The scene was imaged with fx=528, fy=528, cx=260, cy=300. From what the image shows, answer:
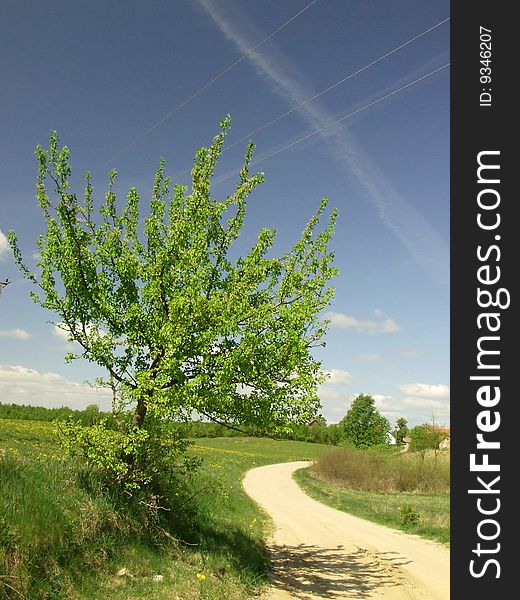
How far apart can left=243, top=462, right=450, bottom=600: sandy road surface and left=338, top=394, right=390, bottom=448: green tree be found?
56.4m

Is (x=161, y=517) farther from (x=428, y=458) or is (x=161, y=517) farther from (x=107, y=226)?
(x=428, y=458)

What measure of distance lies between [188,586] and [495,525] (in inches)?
232

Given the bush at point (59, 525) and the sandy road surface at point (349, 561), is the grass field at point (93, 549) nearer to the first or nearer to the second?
the bush at point (59, 525)

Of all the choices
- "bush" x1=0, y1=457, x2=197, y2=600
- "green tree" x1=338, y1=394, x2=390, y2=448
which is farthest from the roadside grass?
"green tree" x1=338, y1=394, x2=390, y2=448

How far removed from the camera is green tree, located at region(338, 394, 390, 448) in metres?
79.9

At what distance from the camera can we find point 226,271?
1227 centimetres

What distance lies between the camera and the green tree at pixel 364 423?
79.9 m

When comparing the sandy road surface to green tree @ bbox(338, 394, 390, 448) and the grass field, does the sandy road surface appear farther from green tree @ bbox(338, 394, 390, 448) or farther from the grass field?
green tree @ bbox(338, 394, 390, 448)

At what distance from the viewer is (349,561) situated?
15.0 meters

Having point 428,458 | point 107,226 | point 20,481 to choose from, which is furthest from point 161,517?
point 428,458

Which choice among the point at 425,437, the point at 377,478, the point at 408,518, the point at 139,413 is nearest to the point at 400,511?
the point at 408,518

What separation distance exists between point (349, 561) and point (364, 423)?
7065 centimetres

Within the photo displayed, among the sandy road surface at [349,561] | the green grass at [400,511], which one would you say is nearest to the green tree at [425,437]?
the green grass at [400,511]

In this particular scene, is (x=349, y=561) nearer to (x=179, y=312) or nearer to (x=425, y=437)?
(x=179, y=312)
